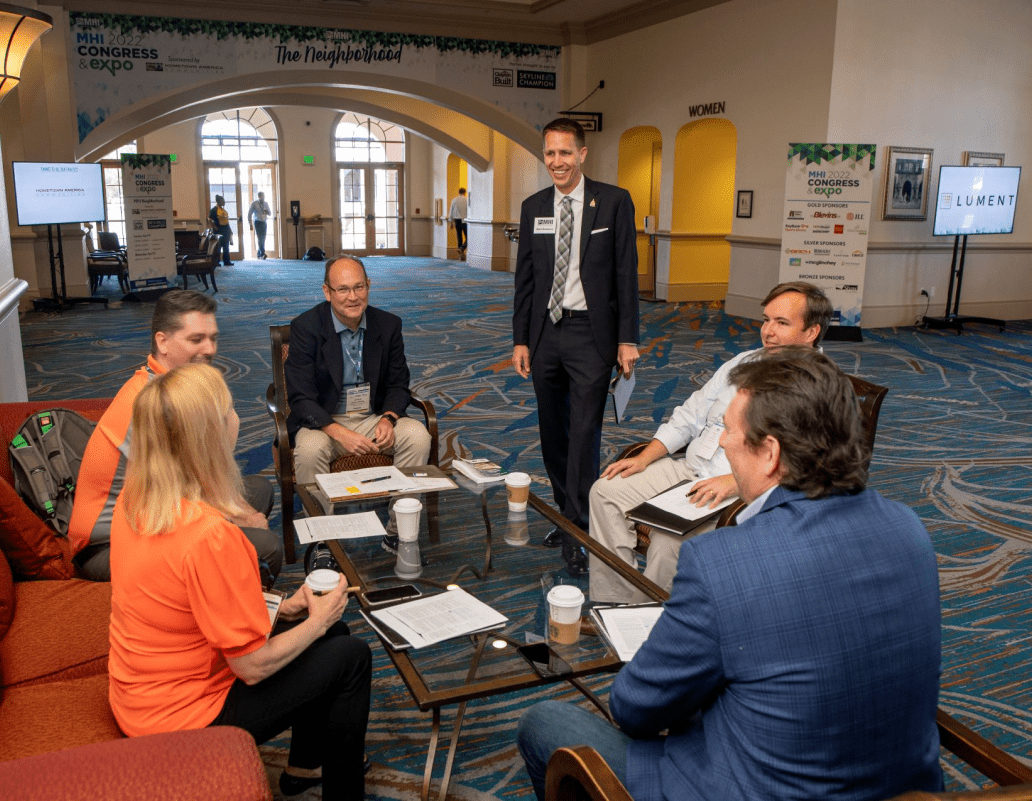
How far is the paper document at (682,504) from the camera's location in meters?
2.76

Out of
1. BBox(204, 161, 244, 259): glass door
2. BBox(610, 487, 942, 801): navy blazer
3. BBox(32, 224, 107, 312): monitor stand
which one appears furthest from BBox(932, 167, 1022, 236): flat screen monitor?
BBox(204, 161, 244, 259): glass door

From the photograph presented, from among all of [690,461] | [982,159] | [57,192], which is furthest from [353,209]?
[690,461]

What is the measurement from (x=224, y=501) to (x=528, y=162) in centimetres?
1624

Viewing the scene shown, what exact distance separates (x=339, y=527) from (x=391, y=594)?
50 centimetres

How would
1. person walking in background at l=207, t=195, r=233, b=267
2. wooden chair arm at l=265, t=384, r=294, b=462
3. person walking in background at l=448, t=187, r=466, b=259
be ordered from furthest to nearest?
person walking in background at l=448, t=187, r=466, b=259 → person walking in background at l=207, t=195, r=233, b=267 → wooden chair arm at l=265, t=384, r=294, b=462

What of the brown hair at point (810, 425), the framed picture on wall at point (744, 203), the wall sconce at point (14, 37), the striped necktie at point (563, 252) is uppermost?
the wall sconce at point (14, 37)

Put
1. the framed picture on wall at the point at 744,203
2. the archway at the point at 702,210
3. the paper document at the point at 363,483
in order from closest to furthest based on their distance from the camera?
the paper document at the point at 363,483 → the framed picture on wall at the point at 744,203 → the archway at the point at 702,210

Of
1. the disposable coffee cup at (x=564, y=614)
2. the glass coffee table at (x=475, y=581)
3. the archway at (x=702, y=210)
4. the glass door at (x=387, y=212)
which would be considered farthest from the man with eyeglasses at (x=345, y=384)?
the glass door at (x=387, y=212)

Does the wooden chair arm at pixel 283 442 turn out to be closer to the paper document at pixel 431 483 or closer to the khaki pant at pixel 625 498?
the paper document at pixel 431 483

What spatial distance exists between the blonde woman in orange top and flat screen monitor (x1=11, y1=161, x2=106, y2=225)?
1002 centimetres

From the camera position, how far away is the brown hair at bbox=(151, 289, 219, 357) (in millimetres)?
2797

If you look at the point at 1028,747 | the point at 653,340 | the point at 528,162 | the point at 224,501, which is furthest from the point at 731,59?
the point at 224,501

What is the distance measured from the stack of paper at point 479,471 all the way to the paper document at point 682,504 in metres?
0.66

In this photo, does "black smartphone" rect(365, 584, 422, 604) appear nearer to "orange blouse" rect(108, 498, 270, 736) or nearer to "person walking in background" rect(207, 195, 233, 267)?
"orange blouse" rect(108, 498, 270, 736)
